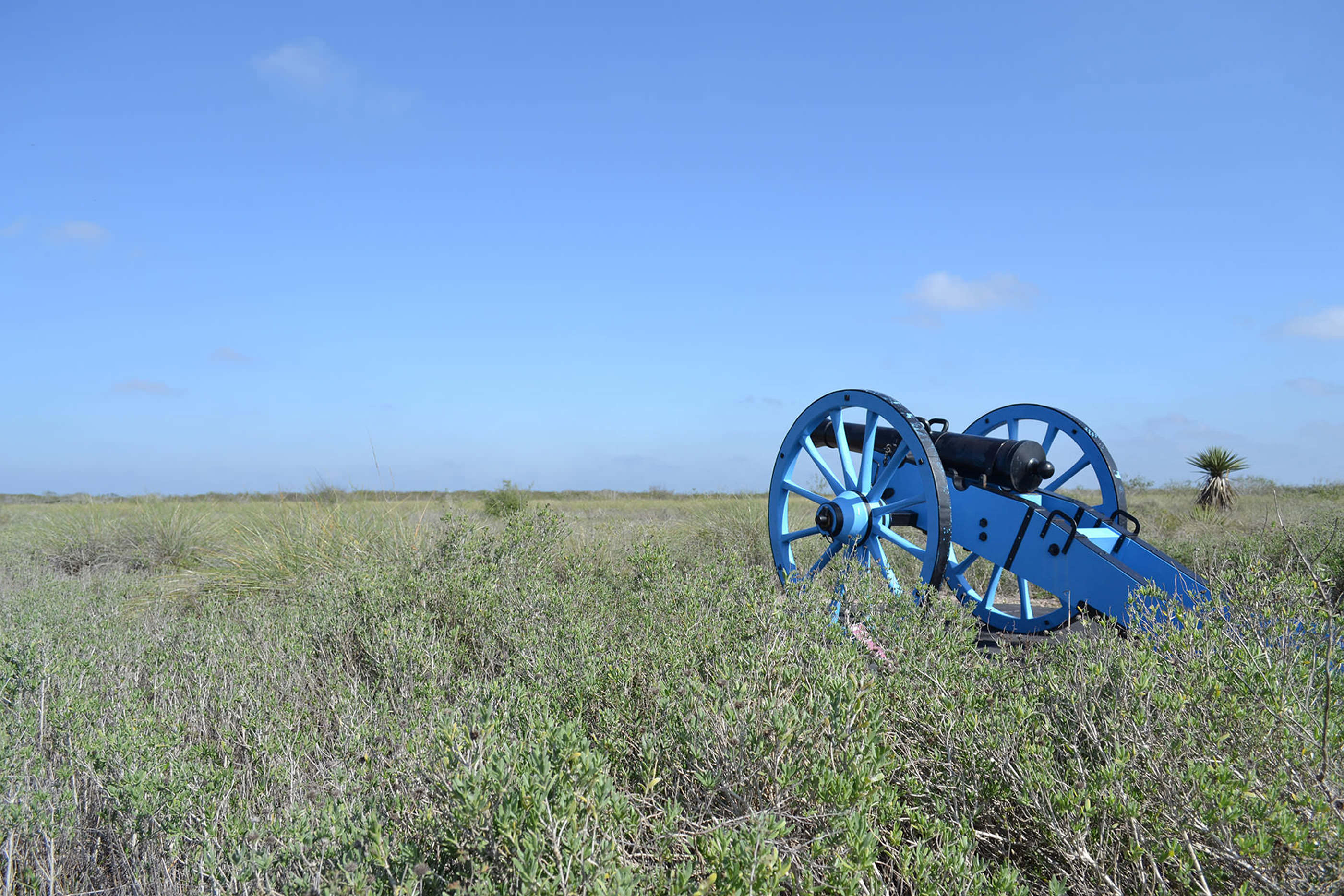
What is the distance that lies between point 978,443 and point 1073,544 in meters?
1.22

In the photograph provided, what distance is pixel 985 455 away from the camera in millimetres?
5559

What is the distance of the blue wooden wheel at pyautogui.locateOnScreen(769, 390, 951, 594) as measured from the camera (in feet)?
Answer: 16.5

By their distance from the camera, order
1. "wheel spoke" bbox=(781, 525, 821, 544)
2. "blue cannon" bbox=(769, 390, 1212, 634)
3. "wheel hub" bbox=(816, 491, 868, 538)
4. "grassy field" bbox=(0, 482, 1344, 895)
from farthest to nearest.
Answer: "wheel spoke" bbox=(781, 525, 821, 544), "wheel hub" bbox=(816, 491, 868, 538), "blue cannon" bbox=(769, 390, 1212, 634), "grassy field" bbox=(0, 482, 1344, 895)

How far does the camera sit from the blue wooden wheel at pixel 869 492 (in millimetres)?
5016

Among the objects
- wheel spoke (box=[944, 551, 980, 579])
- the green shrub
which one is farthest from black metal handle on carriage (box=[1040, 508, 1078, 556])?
the green shrub

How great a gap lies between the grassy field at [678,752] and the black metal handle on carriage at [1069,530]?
106 cm

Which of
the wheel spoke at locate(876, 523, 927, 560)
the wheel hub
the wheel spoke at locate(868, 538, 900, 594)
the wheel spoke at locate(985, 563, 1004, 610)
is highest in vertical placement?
the wheel hub

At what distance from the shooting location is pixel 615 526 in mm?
8867

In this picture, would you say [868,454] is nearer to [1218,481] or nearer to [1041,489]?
[1041,489]

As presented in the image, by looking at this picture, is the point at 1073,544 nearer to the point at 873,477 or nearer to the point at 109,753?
the point at 873,477

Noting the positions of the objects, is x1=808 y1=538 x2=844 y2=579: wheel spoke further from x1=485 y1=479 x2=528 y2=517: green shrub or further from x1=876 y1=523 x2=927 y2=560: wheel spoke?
x1=485 y1=479 x2=528 y2=517: green shrub

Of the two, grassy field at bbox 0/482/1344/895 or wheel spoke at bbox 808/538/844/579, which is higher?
wheel spoke at bbox 808/538/844/579

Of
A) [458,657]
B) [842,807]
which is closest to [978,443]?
[458,657]

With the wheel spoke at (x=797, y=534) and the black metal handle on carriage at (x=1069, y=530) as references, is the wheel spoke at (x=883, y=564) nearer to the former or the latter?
the wheel spoke at (x=797, y=534)
